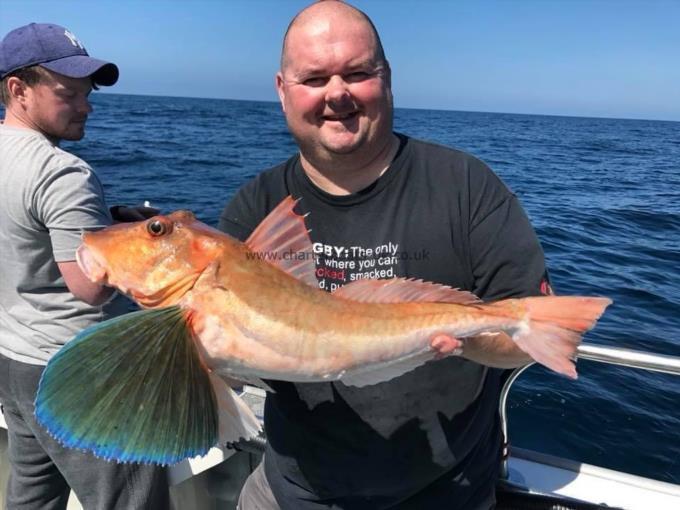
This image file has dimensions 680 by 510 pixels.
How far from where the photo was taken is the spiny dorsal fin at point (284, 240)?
2.00m

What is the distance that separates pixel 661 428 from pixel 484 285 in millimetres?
5354

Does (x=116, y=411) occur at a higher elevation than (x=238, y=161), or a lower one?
higher

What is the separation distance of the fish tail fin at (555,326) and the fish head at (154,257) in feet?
3.68

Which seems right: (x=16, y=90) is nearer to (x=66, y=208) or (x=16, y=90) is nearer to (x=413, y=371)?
(x=66, y=208)

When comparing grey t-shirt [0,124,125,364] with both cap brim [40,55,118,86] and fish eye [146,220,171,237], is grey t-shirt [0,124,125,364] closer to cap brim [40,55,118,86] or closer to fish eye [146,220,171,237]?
cap brim [40,55,118,86]

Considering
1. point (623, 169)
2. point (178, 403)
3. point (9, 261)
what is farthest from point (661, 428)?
point (623, 169)

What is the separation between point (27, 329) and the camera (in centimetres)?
307

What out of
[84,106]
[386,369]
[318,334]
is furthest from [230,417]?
[84,106]

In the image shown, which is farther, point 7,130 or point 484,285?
point 7,130

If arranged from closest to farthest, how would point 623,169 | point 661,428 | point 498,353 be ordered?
point 498,353
point 661,428
point 623,169

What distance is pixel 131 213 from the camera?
10.00ft

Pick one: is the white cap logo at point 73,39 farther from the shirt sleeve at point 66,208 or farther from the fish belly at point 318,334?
the fish belly at point 318,334

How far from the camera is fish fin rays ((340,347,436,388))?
201cm

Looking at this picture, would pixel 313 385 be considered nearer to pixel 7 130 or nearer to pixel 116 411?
pixel 116 411
